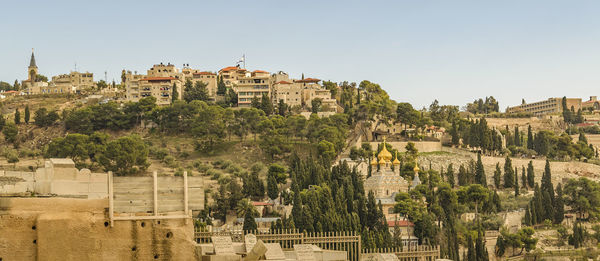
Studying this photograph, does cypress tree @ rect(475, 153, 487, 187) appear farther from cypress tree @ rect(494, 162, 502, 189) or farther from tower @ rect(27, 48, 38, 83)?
tower @ rect(27, 48, 38, 83)

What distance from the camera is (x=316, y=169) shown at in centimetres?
4747

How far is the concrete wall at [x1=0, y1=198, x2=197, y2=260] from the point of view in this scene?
10.2 metres

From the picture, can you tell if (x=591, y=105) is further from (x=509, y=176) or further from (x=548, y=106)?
(x=509, y=176)

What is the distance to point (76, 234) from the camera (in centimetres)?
1037

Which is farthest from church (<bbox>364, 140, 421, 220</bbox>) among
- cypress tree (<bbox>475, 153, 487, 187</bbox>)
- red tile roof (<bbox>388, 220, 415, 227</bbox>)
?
cypress tree (<bbox>475, 153, 487, 187</bbox>)

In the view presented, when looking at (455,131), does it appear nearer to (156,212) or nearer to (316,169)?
(316,169)

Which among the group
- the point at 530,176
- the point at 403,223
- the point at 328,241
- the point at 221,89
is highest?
the point at 221,89

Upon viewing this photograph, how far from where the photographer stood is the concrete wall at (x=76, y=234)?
1022cm

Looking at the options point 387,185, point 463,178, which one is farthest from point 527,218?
point 463,178

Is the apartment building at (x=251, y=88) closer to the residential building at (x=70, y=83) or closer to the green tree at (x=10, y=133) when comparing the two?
the green tree at (x=10, y=133)

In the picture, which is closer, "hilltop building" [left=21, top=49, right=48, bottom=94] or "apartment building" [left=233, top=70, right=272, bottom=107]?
"apartment building" [left=233, top=70, right=272, bottom=107]

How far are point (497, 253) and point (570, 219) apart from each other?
40.3ft

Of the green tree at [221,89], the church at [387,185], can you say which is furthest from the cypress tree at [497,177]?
the green tree at [221,89]

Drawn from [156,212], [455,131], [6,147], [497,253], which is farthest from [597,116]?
[156,212]
